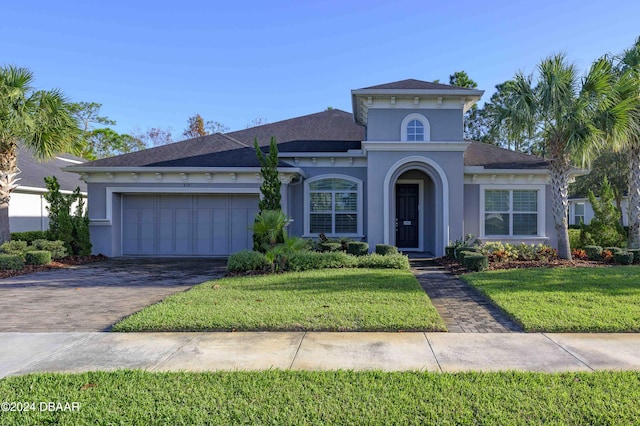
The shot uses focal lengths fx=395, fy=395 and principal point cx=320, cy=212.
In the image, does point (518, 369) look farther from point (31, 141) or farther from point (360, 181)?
point (31, 141)

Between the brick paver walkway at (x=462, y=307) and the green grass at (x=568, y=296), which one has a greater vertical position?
the green grass at (x=568, y=296)

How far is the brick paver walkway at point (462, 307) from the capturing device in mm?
5836

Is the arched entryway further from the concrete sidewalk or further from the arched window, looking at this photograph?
the concrete sidewalk

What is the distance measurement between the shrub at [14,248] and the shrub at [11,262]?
1.78ft

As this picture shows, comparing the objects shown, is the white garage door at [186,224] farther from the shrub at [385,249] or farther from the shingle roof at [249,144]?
the shrub at [385,249]

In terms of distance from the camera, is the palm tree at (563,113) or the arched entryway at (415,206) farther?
the arched entryway at (415,206)

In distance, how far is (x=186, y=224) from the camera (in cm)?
1491

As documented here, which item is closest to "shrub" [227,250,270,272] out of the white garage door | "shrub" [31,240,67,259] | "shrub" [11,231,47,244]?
the white garage door

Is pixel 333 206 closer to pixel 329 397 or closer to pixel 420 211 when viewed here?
pixel 420 211

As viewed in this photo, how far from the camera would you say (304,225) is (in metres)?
14.8

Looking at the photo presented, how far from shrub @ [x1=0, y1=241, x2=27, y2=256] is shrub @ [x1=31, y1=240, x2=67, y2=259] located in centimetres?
44

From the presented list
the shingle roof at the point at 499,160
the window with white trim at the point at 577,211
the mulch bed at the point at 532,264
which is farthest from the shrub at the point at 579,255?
the window with white trim at the point at 577,211

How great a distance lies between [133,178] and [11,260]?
455cm

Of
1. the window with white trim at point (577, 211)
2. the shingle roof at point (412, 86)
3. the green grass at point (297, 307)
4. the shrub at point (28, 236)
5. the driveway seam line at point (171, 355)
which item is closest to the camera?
the driveway seam line at point (171, 355)
